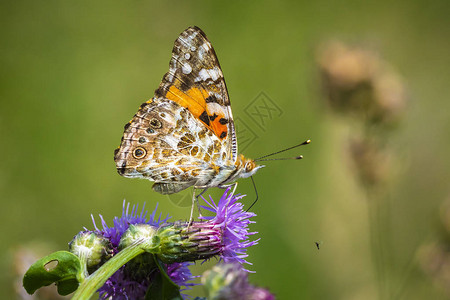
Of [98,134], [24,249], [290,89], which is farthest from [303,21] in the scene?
[24,249]

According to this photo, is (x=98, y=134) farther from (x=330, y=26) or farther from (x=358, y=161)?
(x=330, y=26)

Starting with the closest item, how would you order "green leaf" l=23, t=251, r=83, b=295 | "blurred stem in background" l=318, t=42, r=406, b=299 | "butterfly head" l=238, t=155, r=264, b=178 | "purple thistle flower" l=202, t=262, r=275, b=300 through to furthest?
"purple thistle flower" l=202, t=262, r=275, b=300 → "green leaf" l=23, t=251, r=83, b=295 → "butterfly head" l=238, t=155, r=264, b=178 → "blurred stem in background" l=318, t=42, r=406, b=299

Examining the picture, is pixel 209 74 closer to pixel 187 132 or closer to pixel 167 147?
pixel 187 132

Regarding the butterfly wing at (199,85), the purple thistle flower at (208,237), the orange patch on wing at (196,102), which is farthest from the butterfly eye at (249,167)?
the purple thistle flower at (208,237)

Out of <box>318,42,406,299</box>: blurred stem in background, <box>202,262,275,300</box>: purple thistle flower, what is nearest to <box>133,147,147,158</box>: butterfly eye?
<box>202,262,275,300</box>: purple thistle flower

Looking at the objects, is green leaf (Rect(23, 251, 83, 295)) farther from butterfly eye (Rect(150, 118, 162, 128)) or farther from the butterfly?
butterfly eye (Rect(150, 118, 162, 128))

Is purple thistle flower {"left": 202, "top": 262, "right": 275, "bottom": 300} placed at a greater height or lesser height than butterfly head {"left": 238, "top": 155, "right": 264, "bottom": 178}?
lesser

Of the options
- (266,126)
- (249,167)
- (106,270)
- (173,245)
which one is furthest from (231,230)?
(266,126)
